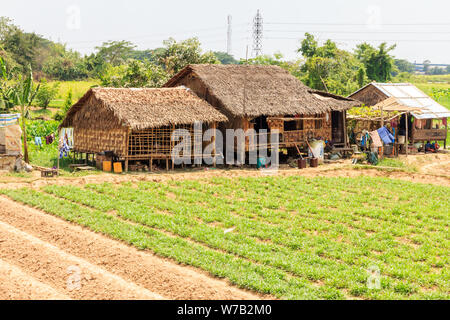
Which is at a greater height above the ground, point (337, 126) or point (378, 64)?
Result: point (378, 64)

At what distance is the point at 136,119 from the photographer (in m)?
22.2

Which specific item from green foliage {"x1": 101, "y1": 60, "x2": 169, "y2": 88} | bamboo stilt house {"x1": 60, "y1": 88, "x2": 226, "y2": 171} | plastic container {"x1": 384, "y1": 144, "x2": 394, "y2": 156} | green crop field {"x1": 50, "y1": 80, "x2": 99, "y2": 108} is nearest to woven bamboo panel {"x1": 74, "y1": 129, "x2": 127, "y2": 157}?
bamboo stilt house {"x1": 60, "y1": 88, "x2": 226, "y2": 171}

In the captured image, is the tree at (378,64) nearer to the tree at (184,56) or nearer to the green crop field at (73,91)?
the tree at (184,56)

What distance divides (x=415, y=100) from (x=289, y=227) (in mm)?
22898

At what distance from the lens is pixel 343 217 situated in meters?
15.5

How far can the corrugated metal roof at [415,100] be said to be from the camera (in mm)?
32812

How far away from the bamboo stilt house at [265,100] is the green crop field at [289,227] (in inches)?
222

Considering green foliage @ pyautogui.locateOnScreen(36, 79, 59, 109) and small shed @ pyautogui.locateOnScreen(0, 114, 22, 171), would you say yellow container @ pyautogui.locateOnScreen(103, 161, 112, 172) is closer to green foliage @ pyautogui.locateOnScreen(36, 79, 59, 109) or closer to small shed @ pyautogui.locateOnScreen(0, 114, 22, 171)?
small shed @ pyautogui.locateOnScreen(0, 114, 22, 171)

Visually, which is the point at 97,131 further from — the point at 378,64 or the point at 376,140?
the point at 378,64

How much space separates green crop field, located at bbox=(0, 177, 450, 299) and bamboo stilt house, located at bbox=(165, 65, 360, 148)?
18.5 ft

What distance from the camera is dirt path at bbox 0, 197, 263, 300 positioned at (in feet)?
31.5

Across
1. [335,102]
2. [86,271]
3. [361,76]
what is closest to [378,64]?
[361,76]

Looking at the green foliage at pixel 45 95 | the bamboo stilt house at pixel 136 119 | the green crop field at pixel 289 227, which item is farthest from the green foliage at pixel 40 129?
the green crop field at pixel 289 227
